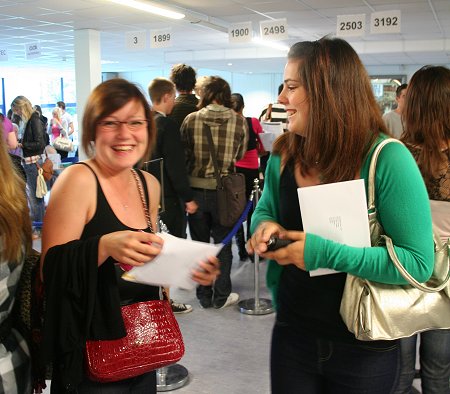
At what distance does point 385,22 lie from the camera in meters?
7.36

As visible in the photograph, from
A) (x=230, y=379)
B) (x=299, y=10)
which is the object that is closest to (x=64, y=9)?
(x=299, y=10)

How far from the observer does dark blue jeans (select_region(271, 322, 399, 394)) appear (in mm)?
1353

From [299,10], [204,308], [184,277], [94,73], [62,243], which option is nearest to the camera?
[184,277]

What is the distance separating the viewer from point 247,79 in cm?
2105

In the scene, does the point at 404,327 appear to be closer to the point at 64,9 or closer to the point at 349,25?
the point at 349,25

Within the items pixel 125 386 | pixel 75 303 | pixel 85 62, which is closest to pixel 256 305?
pixel 125 386

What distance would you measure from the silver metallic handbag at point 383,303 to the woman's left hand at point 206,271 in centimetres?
33

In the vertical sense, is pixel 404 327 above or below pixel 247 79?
below

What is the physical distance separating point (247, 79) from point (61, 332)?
20339mm

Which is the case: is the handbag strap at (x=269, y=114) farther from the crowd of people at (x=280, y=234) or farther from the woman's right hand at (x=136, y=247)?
the woman's right hand at (x=136, y=247)

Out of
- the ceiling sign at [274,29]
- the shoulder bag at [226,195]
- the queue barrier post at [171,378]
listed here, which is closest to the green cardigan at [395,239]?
the queue barrier post at [171,378]

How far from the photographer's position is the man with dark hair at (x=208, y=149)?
4.08 m

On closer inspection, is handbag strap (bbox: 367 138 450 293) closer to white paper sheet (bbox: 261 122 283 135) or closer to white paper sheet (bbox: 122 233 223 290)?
white paper sheet (bbox: 122 233 223 290)

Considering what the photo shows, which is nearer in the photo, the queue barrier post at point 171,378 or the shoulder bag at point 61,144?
the queue barrier post at point 171,378
